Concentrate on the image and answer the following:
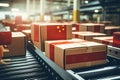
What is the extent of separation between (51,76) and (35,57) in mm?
1318

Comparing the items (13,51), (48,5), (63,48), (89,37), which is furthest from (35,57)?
(48,5)

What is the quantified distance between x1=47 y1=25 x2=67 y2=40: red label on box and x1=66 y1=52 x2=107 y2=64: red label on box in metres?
1.15

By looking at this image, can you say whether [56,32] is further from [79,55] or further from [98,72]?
[98,72]

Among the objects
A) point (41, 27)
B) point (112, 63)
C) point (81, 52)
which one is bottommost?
point (112, 63)

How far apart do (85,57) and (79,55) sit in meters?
0.13

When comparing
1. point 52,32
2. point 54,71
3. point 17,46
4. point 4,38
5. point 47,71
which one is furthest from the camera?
point 17,46

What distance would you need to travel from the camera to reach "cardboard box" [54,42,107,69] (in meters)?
2.93

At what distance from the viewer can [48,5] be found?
29.3 meters

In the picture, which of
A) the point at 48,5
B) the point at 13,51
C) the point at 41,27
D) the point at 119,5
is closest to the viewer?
the point at 41,27

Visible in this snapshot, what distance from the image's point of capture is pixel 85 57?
307 centimetres

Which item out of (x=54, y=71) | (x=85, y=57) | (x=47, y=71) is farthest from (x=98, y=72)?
(x=47, y=71)

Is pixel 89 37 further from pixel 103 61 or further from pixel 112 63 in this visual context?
pixel 103 61

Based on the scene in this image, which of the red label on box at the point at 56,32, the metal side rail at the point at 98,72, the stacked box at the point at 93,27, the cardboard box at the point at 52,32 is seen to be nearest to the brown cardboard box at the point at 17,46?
the cardboard box at the point at 52,32

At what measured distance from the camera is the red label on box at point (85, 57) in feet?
9.69
